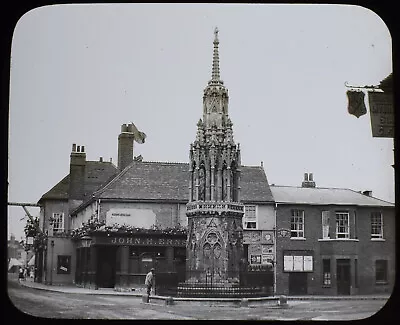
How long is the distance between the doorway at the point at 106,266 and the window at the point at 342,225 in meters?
2.27

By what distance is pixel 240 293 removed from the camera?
613cm

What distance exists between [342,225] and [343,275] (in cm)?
50

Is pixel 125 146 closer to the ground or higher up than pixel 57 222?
higher up

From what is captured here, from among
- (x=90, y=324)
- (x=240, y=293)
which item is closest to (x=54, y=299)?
(x=90, y=324)

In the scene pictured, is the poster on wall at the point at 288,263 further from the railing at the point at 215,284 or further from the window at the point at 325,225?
the window at the point at 325,225

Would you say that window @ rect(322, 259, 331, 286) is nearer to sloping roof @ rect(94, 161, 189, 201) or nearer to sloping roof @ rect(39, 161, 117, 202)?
sloping roof @ rect(94, 161, 189, 201)

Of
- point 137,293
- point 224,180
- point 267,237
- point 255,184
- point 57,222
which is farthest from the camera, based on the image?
point 224,180

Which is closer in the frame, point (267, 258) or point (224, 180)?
point (267, 258)

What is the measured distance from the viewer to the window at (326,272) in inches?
237

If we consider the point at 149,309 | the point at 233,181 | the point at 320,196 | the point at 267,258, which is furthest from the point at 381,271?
the point at 149,309

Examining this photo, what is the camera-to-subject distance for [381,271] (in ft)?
18.0

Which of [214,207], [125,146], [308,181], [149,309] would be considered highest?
[125,146]

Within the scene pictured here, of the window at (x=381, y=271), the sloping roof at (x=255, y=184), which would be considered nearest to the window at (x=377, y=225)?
the window at (x=381, y=271)

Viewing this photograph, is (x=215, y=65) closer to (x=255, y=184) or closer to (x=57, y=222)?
(x=255, y=184)
